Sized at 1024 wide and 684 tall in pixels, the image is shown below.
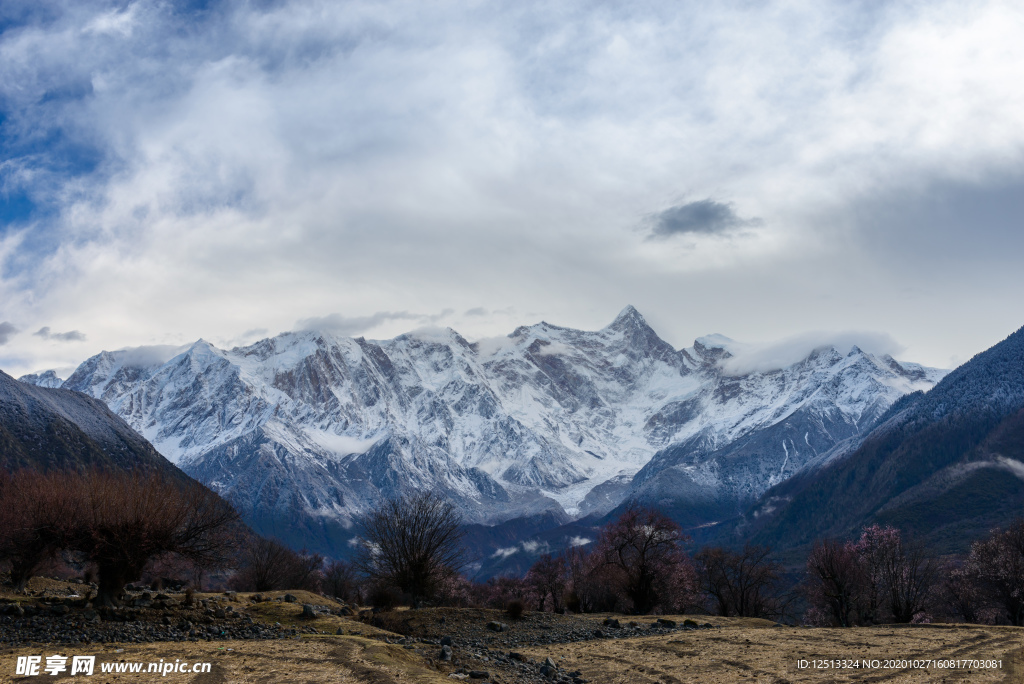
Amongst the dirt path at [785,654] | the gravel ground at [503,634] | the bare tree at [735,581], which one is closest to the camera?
the dirt path at [785,654]

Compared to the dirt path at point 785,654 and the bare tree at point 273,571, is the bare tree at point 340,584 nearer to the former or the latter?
the bare tree at point 273,571

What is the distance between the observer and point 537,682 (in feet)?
94.0

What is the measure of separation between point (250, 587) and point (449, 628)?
246 feet

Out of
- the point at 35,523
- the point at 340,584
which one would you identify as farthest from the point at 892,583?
the point at 340,584

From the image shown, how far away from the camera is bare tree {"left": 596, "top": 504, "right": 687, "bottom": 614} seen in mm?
70500

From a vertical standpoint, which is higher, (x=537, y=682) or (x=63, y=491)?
(x=63, y=491)

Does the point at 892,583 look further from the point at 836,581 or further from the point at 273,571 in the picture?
the point at 273,571

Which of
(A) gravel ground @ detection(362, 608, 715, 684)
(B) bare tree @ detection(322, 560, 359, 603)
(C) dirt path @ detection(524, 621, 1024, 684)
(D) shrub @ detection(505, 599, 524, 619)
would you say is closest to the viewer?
(C) dirt path @ detection(524, 621, 1024, 684)

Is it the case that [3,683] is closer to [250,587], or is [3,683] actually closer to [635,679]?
[635,679]

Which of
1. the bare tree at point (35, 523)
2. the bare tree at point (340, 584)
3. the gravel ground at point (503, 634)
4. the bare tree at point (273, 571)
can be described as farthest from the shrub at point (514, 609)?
the bare tree at point (340, 584)

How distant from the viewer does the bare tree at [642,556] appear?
2776 inches

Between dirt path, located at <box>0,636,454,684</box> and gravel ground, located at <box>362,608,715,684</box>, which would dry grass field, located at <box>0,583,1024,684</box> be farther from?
gravel ground, located at <box>362,608,715,684</box>

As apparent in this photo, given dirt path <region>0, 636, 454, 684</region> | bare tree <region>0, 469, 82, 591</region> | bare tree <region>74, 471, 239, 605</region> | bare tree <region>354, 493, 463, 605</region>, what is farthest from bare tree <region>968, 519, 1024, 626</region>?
bare tree <region>0, 469, 82, 591</region>

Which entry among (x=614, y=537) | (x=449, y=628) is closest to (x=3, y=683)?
(x=449, y=628)
